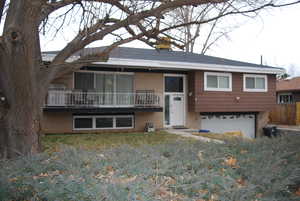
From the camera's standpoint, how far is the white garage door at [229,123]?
621 inches

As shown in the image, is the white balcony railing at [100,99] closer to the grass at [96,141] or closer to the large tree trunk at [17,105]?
the grass at [96,141]

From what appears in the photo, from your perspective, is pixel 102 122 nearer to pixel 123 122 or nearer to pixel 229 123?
pixel 123 122

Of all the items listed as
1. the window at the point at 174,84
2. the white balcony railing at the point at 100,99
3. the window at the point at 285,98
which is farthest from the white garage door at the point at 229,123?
the window at the point at 285,98

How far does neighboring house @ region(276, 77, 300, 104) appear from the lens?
24.3 metres

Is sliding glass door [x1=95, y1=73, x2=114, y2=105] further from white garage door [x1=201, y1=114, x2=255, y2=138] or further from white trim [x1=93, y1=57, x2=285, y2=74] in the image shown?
white garage door [x1=201, y1=114, x2=255, y2=138]

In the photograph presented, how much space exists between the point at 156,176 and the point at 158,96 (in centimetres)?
1070

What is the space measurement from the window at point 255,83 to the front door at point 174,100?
400 cm

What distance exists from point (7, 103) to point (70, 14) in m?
3.26

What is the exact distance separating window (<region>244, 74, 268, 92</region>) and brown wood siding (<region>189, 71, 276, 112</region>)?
0.80ft

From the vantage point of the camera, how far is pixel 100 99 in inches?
514

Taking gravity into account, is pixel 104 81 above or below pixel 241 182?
above

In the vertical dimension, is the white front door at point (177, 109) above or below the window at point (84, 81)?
below

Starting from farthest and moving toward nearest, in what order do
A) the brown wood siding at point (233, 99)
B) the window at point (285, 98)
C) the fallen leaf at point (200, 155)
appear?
the window at point (285, 98) → the brown wood siding at point (233, 99) → the fallen leaf at point (200, 155)

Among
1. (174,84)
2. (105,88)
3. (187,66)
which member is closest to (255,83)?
(187,66)
